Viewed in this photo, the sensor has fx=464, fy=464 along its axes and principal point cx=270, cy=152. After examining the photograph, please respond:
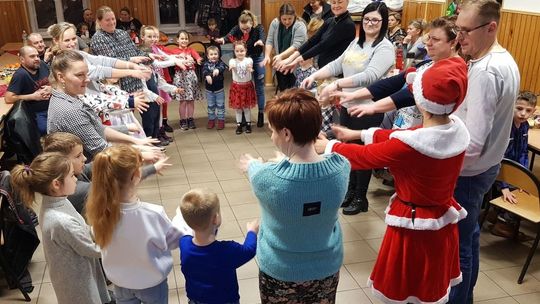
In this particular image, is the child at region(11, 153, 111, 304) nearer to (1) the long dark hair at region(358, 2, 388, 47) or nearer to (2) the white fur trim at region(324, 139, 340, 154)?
(2) the white fur trim at region(324, 139, 340, 154)

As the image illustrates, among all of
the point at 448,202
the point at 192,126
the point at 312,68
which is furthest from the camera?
the point at 192,126

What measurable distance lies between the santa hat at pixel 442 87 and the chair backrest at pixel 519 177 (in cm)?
139

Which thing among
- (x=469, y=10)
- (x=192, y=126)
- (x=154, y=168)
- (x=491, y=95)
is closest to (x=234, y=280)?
(x=154, y=168)

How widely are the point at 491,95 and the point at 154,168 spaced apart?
5.68 ft

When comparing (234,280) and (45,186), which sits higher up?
(45,186)

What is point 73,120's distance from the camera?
273 centimetres

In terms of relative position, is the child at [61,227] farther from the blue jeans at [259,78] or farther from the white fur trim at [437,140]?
the blue jeans at [259,78]

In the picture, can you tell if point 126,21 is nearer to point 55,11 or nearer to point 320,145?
point 55,11

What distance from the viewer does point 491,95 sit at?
218cm

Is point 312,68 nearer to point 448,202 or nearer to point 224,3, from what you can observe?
point 448,202

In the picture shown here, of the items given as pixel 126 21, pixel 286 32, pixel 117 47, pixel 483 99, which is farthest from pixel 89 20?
pixel 483 99

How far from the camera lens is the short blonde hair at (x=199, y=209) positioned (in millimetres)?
1885

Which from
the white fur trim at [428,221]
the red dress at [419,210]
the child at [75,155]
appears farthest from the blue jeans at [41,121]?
the white fur trim at [428,221]

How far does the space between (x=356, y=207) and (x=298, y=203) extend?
2478 millimetres
